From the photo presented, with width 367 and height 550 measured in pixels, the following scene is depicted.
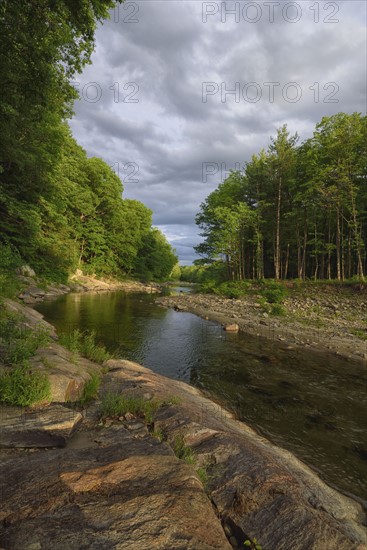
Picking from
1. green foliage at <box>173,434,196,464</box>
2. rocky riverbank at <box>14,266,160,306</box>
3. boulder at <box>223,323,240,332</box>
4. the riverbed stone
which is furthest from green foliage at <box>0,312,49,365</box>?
rocky riverbank at <box>14,266,160,306</box>

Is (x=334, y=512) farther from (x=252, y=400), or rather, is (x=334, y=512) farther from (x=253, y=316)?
(x=253, y=316)

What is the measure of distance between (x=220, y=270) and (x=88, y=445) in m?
43.0

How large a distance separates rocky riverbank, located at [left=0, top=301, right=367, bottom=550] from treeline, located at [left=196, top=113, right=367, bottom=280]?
25.3 m

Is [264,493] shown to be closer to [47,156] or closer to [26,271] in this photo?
[47,156]

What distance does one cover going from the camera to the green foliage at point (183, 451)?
15.1 feet

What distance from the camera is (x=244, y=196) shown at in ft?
135

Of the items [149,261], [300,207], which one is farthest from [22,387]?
[149,261]

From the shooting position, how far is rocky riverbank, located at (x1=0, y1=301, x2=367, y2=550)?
108 inches

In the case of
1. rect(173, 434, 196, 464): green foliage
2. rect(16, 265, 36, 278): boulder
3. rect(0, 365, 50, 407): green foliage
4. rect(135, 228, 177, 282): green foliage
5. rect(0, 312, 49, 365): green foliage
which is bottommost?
rect(173, 434, 196, 464): green foliage

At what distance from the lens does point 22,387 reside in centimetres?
511

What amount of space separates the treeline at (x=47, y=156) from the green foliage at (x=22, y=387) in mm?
10522

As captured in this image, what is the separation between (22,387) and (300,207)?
34.4m

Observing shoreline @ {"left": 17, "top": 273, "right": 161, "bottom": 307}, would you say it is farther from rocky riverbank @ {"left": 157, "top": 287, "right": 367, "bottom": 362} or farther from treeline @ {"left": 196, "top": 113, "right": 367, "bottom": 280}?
→ treeline @ {"left": 196, "top": 113, "right": 367, "bottom": 280}

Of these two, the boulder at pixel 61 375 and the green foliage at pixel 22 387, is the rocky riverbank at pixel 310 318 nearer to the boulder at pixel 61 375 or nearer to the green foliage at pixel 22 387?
the boulder at pixel 61 375
